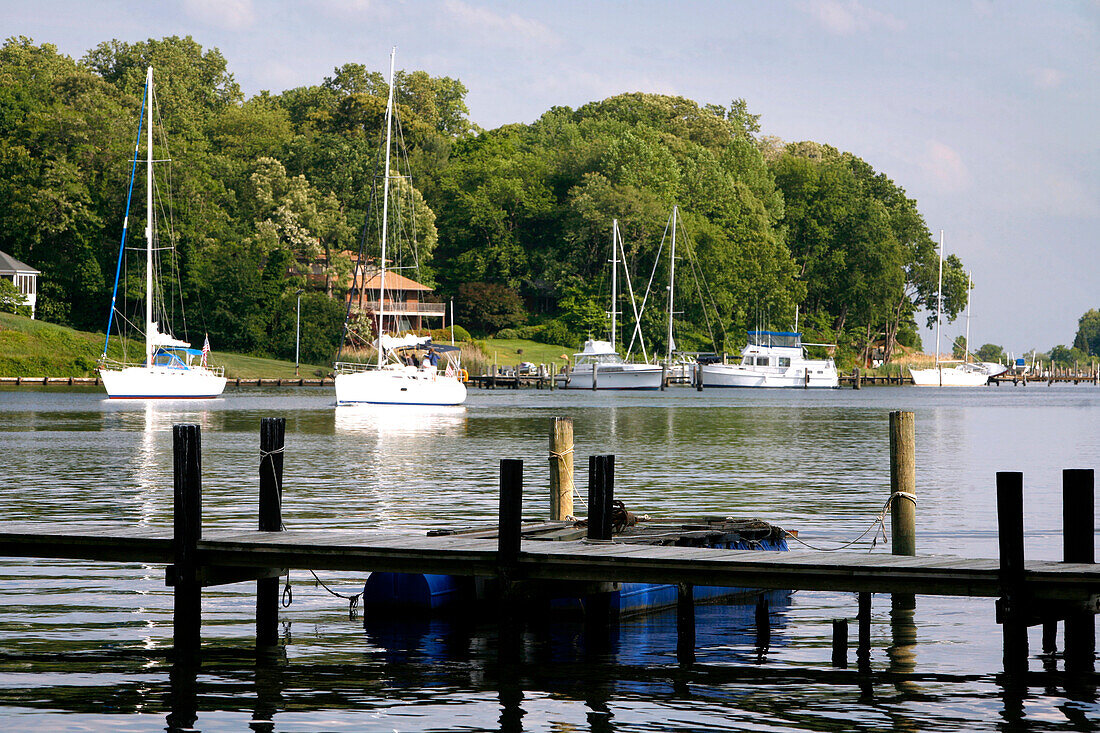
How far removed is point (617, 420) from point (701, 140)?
9820 cm

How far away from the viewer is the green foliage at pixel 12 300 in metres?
93.7

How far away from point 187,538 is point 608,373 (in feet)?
300

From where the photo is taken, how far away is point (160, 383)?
77.4 m

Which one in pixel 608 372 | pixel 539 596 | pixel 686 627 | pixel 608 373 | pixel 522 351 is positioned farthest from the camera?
pixel 522 351

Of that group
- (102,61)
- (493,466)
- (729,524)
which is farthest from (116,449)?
(102,61)

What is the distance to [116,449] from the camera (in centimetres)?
4378

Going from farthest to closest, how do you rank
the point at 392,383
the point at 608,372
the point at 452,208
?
the point at 452,208, the point at 608,372, the point at 392,383

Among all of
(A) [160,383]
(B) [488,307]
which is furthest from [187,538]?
(B) [488,307]

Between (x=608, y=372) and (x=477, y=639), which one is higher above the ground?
(x=608, y=372)

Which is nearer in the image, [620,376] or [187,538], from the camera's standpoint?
[187,538]

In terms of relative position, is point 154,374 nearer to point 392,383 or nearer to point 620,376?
point 392,383

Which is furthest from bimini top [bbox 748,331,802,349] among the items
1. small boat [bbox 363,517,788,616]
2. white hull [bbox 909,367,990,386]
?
small boat [bbox 363,517,788,616]

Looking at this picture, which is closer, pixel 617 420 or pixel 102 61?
pixel 617 420

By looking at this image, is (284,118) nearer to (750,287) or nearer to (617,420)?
(750,287)
